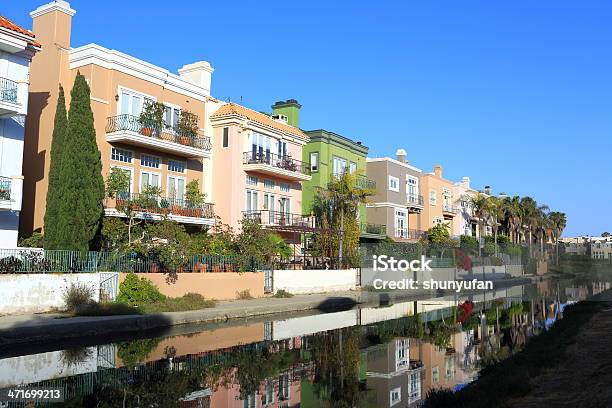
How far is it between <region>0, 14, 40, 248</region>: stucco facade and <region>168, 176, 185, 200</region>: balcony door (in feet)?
31.8

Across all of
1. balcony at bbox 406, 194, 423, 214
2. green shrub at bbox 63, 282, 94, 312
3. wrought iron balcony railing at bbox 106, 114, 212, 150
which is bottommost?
green shrub at bbox 63, 282, 94, 312

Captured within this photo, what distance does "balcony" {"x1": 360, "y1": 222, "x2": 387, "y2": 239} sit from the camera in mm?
50475

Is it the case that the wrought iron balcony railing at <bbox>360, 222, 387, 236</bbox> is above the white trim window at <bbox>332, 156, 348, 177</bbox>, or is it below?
below

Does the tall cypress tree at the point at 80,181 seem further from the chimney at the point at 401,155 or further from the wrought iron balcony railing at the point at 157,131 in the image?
the chimney at the point at 401,155

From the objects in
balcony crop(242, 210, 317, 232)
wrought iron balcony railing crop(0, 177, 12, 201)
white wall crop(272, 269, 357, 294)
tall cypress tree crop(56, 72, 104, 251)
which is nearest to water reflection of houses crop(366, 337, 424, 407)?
tall cypress tree crop(56, 72, 104, 251)

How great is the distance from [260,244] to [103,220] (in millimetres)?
8391

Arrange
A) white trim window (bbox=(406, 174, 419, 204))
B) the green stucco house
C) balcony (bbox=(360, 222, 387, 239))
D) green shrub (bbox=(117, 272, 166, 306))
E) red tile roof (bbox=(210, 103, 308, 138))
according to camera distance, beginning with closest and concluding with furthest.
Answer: green shrub (bbox=(117, 272, 166, 306)), red tile roof (bbox=(210, 103, 308, 138)), the green stucco house, balcony (bbox=(360, 222, 387, 239)), white trim window (bbox=(406, 174, 419, 204))

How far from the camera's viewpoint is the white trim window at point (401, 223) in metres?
56.9

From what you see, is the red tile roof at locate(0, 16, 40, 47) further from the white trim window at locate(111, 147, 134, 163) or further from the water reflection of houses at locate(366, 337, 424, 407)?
the water reflection of houses at locate(366, 337, 424, 407)

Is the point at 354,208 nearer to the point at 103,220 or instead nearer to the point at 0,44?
the point at 103,220

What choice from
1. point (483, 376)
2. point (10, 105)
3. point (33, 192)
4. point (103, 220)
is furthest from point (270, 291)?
point (483, 376)

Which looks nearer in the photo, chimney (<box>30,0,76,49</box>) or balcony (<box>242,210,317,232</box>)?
chimney (<box>30,0,76,49</box>)

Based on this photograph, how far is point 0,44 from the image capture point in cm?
2491

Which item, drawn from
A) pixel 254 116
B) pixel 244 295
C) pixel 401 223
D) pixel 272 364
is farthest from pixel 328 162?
pixel 272 364
